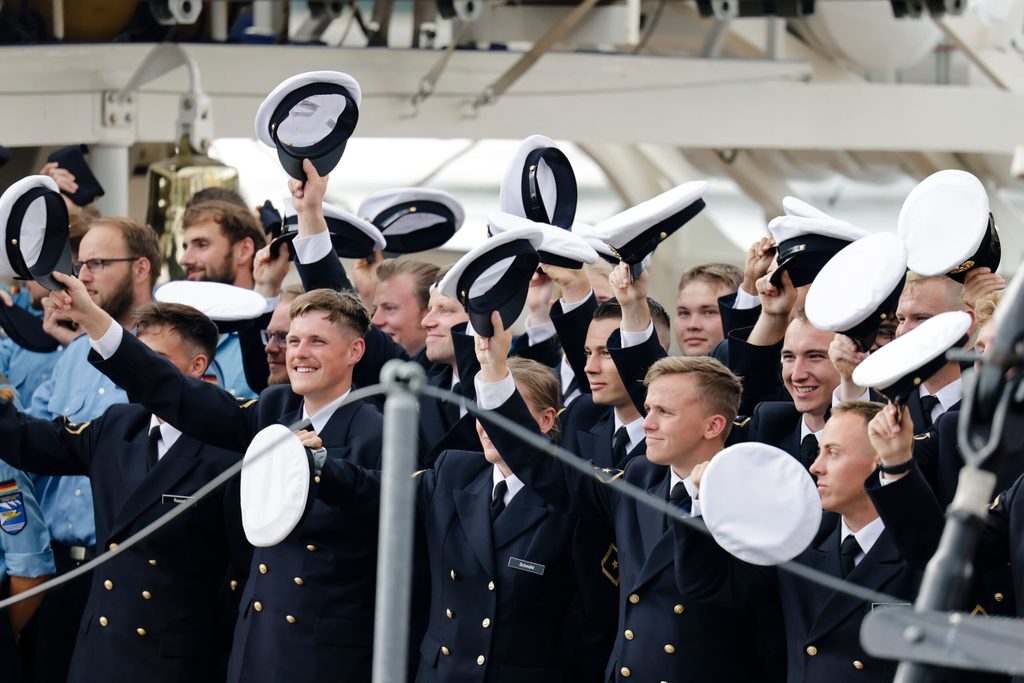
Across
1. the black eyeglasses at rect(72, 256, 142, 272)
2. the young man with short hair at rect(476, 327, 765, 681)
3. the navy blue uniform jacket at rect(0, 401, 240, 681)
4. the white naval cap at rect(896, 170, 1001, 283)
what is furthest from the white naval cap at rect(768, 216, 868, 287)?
the black eyeglasses at rect(72, 256, 142, 272)

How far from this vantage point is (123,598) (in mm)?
3809

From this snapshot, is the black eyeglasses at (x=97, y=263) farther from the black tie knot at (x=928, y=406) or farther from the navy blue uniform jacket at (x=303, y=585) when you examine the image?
the black tie knot at (x=928, y=406)

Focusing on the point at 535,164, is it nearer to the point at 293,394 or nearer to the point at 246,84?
the point at 293,394

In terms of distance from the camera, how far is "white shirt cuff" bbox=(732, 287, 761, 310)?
4305 mm

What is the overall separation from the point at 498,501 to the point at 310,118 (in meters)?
0.98

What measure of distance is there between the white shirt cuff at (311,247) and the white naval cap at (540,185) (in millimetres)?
498

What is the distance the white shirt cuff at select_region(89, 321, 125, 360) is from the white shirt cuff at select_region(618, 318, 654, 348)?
3.56ft

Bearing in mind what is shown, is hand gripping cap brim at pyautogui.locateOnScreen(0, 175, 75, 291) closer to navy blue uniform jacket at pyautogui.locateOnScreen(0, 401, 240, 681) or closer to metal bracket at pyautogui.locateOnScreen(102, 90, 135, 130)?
navy blue uniform jacket at pyautogui.locateOnScreen(0, 401, 240, 681)

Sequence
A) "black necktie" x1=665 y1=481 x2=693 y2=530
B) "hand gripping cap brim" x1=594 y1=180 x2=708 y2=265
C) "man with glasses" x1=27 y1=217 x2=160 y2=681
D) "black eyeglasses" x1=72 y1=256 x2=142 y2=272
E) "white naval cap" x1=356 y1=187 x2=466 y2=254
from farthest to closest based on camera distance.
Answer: "white naval cap" x1=356 y1=187 x2=466 y2=254
"black eyeglasses" x1=72 y1=256 x2=142 y2=272
"man with glasses" x1=27 y1=217 x2=160 y2=681
"hand gripping cap brim" x1=594 y1=180 x2=708 y2=265
"black necktie" x1=665 y1=481 x2=693 y2=530

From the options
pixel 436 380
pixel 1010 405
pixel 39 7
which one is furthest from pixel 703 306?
pixel 39 7

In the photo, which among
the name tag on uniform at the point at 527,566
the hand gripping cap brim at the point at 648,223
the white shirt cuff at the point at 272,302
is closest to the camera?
the name tag on uniform at the point at 527,566

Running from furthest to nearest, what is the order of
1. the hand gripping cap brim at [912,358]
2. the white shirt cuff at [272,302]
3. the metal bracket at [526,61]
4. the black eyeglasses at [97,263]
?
the metal bracket at [526,61], the white shirt cuff at [272,302], the black eyeglasses at [97,263], the hand gripping cap brim at [912,358]

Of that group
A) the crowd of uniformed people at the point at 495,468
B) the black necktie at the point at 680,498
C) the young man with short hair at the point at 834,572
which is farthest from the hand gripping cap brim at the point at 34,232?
the young man with short hair at the point at 834,572

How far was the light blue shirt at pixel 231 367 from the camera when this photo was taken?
15.1 ft
